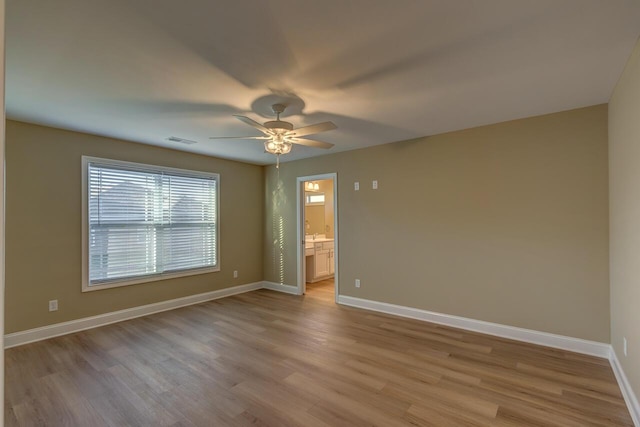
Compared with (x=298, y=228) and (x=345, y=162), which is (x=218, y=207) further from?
(x=345, y=162)

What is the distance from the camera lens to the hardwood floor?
2.17 m

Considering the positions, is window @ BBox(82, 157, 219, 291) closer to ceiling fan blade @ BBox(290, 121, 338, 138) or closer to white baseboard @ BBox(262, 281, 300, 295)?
white baseboard @ BBox(262, 281, 300, 295)

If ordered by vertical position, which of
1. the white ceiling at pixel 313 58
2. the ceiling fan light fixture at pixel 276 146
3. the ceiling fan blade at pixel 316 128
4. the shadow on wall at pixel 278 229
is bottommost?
the shadow on wall at pixel 278 229

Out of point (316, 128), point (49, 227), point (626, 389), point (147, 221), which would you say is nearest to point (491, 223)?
point (626, 389)

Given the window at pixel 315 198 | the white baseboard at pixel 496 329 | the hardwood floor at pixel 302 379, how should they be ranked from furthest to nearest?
1. the window at pixel 315 198
2. the white baseboard at pixel 496 329
3. the hardwood floor at pixel 302 379

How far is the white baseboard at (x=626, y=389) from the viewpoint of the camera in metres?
2.06

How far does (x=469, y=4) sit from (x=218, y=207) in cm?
472

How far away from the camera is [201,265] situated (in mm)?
5199

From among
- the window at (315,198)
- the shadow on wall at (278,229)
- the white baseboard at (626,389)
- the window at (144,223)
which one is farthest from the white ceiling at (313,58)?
the window at (315,198)

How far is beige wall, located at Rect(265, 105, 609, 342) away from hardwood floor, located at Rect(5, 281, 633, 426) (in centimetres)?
47

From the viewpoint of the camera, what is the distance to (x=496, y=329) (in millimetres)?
3586

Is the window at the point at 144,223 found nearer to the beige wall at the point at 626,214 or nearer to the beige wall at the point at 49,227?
the beige wall at the point at 49,227

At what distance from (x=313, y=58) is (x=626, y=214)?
2.61 m

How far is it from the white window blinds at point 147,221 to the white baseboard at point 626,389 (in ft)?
17.0
